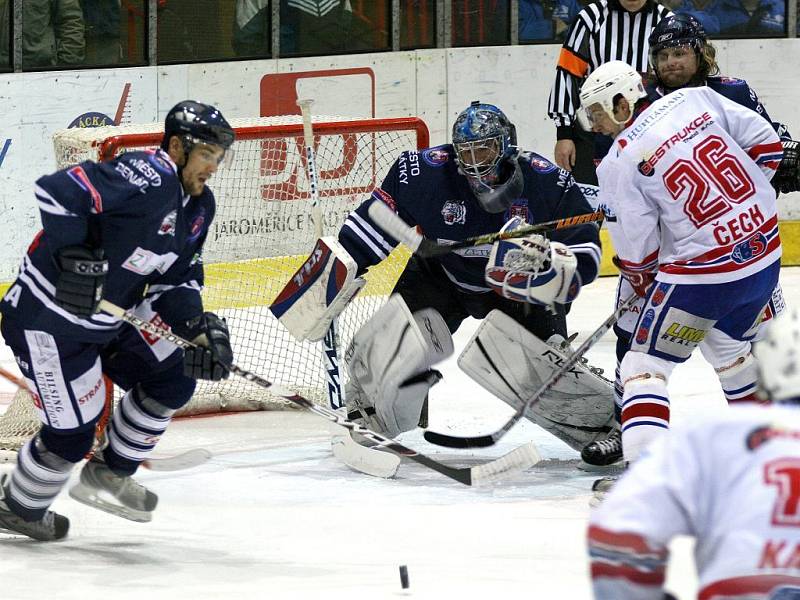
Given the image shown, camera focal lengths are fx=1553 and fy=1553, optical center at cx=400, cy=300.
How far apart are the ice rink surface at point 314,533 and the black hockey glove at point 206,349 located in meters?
0.41

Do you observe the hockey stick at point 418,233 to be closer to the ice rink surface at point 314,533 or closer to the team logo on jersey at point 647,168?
the team logo on jersey at point 647,168

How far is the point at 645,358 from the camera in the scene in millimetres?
3619

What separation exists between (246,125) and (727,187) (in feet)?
6.03

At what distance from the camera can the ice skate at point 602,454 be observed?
418 cm

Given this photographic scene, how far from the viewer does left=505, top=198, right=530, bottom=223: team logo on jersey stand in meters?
4.13

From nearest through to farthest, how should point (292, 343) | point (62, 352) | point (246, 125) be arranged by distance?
point (62, 352) < point (246, 125) < point (292, 343)

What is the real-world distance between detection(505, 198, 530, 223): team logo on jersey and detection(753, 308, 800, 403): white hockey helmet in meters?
2.41

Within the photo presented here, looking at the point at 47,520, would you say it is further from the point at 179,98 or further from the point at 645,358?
the point at 179,98

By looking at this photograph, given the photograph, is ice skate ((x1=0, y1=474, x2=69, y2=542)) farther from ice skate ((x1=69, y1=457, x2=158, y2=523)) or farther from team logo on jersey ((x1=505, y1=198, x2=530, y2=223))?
team logo on jersey ((x1=505, y1=198, x2=530, y2=223))

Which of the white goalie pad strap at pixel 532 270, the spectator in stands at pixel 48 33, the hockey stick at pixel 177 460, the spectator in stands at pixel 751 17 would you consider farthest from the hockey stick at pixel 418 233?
the spectator in stands at pixel 751 17

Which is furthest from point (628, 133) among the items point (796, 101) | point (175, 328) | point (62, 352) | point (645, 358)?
point (796, 101)

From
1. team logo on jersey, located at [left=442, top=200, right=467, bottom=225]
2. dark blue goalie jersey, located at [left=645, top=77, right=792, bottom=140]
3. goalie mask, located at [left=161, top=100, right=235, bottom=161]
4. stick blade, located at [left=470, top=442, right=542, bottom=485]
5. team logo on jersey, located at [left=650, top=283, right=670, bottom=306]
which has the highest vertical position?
dark blue goalie jersey, located at [left=645, top=77, right=792, bottom=140]

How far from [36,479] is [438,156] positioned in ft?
4.71

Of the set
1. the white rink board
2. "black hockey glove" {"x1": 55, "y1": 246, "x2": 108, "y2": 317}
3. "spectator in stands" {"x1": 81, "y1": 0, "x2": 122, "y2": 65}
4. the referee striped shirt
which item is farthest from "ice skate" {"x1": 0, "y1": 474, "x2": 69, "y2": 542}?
"spectator in stands" {"x1": 81, "y1": 0, "x2": 122, "y2": 65}
